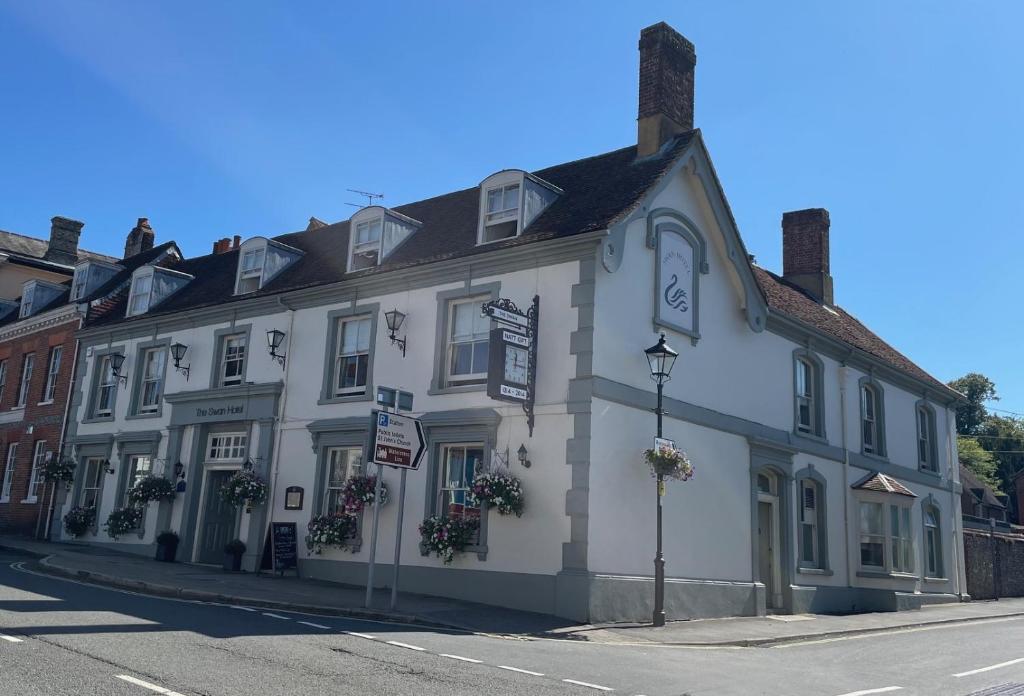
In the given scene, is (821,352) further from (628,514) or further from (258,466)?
(258,466)

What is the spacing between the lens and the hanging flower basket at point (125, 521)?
2277 centimetres

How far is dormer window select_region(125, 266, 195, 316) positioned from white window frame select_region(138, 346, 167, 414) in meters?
1.62

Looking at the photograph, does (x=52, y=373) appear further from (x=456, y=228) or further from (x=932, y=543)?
(x=932, y=543)

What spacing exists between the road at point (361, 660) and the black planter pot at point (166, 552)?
6993 millimetres

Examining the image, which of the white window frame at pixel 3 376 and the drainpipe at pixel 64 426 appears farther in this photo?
the white window frame at pixel 3 376

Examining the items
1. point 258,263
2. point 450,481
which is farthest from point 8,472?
point 450,481

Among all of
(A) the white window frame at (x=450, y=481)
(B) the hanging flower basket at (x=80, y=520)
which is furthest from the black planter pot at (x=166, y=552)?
(A) the white window frame at (x=450, y=481)

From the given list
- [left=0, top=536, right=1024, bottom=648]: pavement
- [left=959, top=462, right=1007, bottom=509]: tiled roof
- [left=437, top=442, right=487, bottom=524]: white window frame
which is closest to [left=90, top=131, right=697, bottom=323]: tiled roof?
[left=437, top=442, right=487, bottom=524]: white window frame

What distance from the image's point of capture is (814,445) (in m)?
22.6

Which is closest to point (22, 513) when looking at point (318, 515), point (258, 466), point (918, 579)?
point (258, 466)

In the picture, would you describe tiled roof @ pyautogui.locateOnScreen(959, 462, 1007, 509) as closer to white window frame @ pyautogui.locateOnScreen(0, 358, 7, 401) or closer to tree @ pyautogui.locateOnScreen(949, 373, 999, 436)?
tree @ pyautogui.locateOnScreen(949, 373, 999, 436)

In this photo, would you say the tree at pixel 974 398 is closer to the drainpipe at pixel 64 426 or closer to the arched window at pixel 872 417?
the arched window at pixel 872 417

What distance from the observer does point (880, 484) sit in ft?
78.2

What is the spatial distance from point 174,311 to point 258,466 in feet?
18.5
